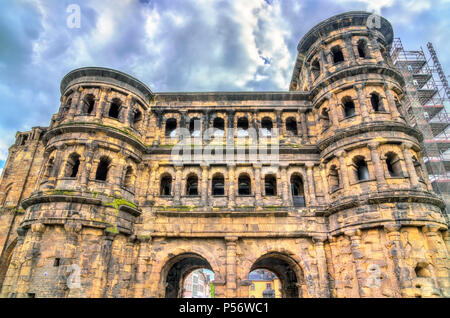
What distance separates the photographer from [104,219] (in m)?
14.9

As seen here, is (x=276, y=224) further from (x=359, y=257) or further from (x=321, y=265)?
(x=359, y=257)

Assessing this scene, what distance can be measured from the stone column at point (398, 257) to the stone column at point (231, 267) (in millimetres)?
7796

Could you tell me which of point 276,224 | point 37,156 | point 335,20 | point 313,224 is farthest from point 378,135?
point 37,156

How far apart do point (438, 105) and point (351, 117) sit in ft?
44.1

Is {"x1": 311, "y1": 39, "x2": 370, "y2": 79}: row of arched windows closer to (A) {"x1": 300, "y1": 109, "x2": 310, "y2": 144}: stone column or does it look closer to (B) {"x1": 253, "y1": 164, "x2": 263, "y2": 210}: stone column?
(A) {"x1": 300, "y1": 109, "x2": 310, "y2": 144}: stone column

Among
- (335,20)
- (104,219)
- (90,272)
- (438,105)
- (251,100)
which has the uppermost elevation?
(335,20)

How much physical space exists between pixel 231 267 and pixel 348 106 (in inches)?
495

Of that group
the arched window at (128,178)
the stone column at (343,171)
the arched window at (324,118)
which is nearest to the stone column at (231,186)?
the arched window at (128,178)

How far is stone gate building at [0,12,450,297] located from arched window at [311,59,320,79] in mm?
84

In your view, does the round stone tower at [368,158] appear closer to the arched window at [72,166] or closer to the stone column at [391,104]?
the stone column at [391,104]

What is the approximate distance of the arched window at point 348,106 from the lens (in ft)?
57.7

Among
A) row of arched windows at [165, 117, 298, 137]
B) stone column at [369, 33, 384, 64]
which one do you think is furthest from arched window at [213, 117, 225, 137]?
stone column at [369, 33, 384, 64]

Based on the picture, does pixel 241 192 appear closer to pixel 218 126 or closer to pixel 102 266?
pixel 218 126

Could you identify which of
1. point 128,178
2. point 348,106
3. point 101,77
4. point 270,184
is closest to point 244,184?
point 270,184
